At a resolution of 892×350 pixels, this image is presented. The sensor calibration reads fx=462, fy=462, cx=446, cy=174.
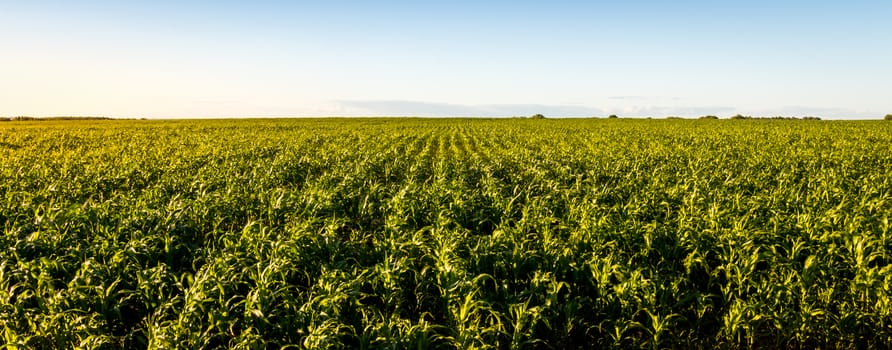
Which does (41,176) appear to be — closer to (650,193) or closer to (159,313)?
(159,313)

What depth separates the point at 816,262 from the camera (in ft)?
18.3

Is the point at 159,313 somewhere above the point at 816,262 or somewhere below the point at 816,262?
below

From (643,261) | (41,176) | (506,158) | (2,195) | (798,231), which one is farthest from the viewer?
(506,158)

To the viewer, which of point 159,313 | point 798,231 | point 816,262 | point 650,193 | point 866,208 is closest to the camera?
point 159,313

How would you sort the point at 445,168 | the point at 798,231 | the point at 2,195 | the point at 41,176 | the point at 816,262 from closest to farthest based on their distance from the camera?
the point at 816,262, the point at 798,231, the point at 2,195, the point at 41,176, the point at 445,168

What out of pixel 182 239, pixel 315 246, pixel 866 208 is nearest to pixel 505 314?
pixel 315 246

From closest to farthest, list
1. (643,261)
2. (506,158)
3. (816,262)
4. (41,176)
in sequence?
1. (816,262)
2. (643,261)
3. (41,176)
4. (506,158)

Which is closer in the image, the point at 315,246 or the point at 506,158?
the point at 315,246

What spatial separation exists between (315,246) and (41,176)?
12.3 meters

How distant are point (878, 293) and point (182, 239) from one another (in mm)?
9708

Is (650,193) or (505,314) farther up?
(650,193)

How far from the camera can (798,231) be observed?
7.16 meters

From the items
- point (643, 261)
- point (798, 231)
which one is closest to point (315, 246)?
point (643, 261)

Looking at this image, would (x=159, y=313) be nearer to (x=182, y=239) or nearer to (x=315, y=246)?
(x=315, y=246)
